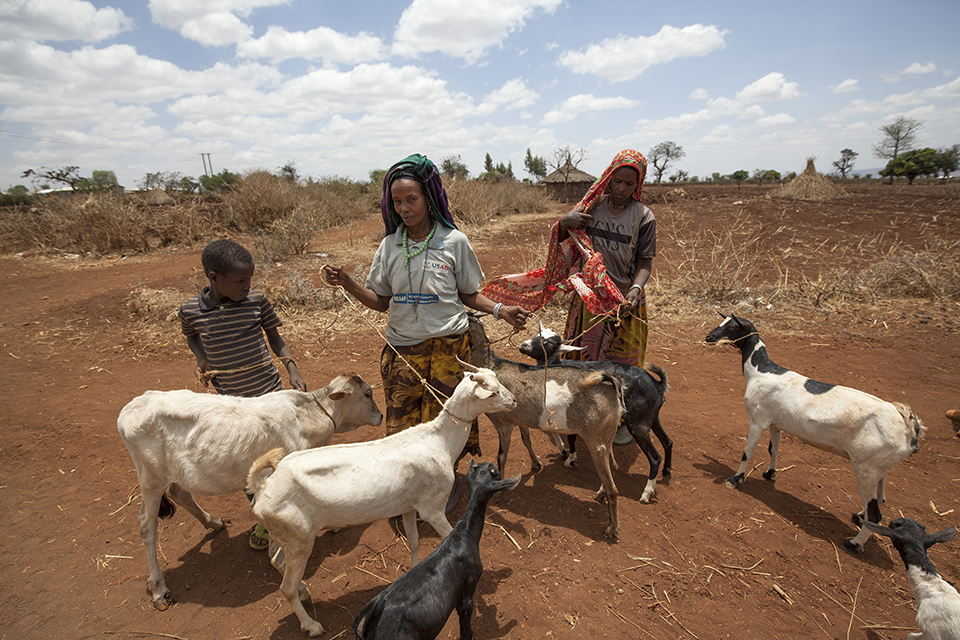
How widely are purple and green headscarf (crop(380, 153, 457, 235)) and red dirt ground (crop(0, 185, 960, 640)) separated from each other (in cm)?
246

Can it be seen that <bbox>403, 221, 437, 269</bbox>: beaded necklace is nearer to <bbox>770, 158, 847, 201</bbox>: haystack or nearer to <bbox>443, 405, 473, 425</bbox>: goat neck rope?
<bbox>443, 405, 473, 425</bbox>: goat neck rope

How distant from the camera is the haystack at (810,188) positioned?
27.0 metres

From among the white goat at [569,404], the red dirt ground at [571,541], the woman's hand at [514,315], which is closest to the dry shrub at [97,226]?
the red dirt ground at [571,541]

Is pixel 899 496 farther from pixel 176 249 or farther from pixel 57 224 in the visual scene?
pixel 57 224

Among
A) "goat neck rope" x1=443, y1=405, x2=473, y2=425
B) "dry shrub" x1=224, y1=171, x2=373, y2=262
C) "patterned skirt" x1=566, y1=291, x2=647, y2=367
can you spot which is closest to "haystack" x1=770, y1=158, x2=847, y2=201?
"dry shrub" x1=224, y1=171, x2=373, y2=262

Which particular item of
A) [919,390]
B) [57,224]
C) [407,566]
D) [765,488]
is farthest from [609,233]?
[57,224]

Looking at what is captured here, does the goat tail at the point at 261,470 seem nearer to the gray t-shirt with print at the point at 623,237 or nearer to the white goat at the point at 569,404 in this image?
the white goat at the point at 569,404

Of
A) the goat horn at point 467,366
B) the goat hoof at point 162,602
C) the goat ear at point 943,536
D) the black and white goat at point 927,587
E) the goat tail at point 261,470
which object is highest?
the goat horn at point 467,366

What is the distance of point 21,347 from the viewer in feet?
26.0

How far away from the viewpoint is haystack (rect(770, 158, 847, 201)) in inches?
1061

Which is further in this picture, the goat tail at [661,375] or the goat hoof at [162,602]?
the goat tail at [661,375]

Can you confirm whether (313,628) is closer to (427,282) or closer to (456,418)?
(456,418)

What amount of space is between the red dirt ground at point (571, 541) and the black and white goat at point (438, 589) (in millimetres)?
647

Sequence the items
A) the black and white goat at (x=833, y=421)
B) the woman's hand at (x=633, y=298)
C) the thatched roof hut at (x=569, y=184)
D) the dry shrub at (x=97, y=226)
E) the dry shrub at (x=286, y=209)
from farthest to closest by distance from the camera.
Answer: the thatched roof hut at (x=569, y=184) → the dry shrub at (x=97, y=226) → the dry shrub at (x=286, y=209) → the woman's hand at (x=633, y=298) → the black and white goat at (x=833, y=421)
